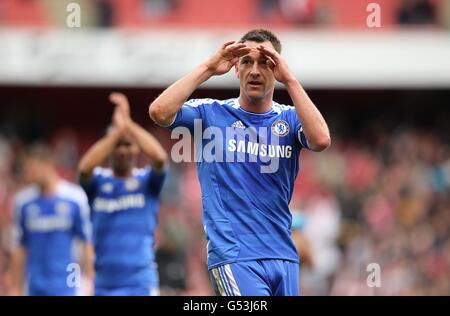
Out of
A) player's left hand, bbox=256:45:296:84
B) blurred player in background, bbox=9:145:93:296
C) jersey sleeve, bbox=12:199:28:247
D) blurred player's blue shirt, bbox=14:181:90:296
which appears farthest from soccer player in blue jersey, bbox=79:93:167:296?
player's left hand, bbox=256:45:296:84

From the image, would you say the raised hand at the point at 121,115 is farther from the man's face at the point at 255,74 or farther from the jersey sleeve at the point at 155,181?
the man's face at the point at 255,74

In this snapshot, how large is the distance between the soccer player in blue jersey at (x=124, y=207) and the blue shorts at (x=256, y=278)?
291 cm

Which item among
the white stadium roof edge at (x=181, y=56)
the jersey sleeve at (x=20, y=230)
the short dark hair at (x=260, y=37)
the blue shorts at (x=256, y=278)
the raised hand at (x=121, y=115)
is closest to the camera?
the blue shorts at (x=256, y=278)

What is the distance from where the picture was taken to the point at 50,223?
12.1m

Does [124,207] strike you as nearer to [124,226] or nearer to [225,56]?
[124,226]

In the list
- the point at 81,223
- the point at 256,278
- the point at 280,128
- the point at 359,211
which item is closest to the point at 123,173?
the point at 81,223

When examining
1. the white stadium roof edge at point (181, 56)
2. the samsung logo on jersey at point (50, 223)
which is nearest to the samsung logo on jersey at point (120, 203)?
the samsung logo on jersey at point (50, 223)

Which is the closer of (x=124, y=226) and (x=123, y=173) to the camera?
(x=124, y=226)

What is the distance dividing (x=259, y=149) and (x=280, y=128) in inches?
8.9

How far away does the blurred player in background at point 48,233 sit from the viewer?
12.0 m

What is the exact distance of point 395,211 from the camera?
21.5 m

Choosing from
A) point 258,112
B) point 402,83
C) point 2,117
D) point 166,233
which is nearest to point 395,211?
point 402,83
